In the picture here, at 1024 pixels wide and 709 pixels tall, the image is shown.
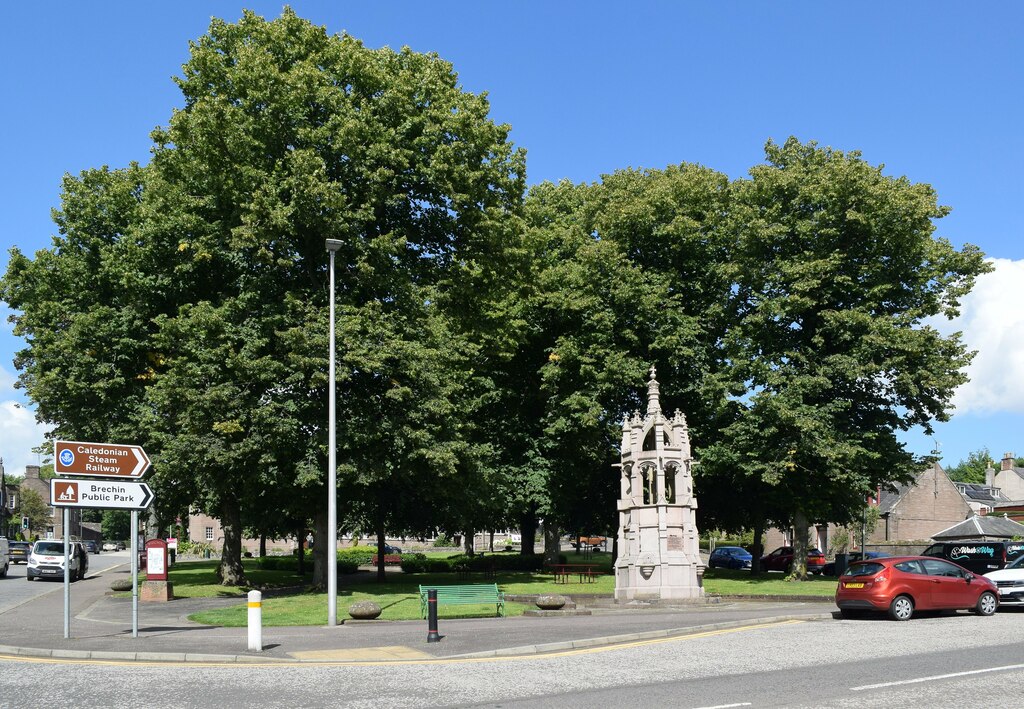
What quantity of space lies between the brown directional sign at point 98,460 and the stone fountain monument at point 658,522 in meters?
16.6

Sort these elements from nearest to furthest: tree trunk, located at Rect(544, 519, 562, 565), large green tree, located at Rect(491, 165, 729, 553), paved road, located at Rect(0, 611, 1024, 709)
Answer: paved road, located at Rect(0, 611, 1024, 709), large green tree, located at Rect(491, 165, 729, 553), tree trunk, located at Rect(544, 519, 562, 565)

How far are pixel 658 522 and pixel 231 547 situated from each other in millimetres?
17854

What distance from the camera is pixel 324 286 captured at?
31.0 m

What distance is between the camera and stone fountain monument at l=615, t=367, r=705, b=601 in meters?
29.7

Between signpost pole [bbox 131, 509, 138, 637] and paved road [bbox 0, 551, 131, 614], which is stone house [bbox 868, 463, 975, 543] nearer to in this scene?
paved road [bbox 0, 551, 131, 614]

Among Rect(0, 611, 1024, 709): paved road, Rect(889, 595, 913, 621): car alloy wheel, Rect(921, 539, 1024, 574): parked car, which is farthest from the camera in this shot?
Rect(921, 539, 1024, 574): parked car

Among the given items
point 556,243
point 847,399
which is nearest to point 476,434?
point 556,243

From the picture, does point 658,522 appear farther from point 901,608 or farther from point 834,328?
point 834,328

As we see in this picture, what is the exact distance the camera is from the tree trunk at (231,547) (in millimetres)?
37031

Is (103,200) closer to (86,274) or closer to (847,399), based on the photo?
(86,274)

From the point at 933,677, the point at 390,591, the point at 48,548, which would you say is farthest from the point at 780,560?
the point at 933,677

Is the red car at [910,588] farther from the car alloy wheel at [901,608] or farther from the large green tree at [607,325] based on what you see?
the large green tree at [607,325]

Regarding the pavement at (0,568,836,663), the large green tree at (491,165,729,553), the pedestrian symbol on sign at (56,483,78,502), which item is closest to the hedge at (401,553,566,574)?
the large green tree at (491,165,729,553)

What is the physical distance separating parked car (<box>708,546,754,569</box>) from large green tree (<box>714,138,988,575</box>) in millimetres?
17598
